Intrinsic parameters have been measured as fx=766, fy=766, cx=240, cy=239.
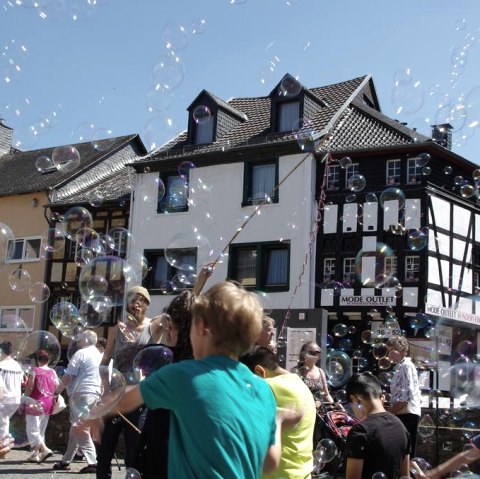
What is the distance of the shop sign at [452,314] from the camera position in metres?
20.0

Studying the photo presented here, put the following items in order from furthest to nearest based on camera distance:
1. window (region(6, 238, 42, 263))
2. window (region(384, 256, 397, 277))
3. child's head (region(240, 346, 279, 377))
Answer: window (region(6, 238, 42, 263)) → window (region(384, 256, 397, 277)) → child's head (region(240, 346, 279, 377))

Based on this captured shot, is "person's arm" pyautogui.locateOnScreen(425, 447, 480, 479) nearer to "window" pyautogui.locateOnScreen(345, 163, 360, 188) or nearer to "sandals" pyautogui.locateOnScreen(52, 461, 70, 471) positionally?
"sandals" pyautogui.locateOnScreen(52, 461, 70, 471)

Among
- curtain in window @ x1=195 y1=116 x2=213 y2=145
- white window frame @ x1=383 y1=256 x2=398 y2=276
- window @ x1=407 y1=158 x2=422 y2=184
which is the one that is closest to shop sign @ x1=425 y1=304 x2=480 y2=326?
white window frame @ x1=383 y1=256 x2=398 y2=276

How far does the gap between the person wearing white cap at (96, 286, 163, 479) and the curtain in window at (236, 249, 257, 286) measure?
1663cm

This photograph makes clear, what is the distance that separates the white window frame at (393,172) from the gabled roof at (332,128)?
1.71 feet

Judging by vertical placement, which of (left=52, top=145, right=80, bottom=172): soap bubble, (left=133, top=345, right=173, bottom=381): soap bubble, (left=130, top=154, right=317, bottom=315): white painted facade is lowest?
(left=133, top=345, right=173, bottom=381): soap bubble

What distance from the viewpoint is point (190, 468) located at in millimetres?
2406

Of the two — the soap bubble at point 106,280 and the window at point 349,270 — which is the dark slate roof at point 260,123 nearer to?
the window at point 349,270

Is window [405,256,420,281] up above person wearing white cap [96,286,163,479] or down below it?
above

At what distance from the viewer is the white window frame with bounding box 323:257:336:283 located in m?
20.9

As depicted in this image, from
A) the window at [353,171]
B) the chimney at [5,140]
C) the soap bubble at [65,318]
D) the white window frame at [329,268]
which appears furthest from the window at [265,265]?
the chimney at [5,140]

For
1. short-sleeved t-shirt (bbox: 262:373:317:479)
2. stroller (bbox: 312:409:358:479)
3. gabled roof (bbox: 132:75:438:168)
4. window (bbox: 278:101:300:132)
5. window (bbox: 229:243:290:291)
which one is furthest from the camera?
window (bbox: 278:101:300:132)

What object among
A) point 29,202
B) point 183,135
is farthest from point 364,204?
point 29,202

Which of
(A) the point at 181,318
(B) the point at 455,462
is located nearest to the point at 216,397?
(B) the point at 455,462
